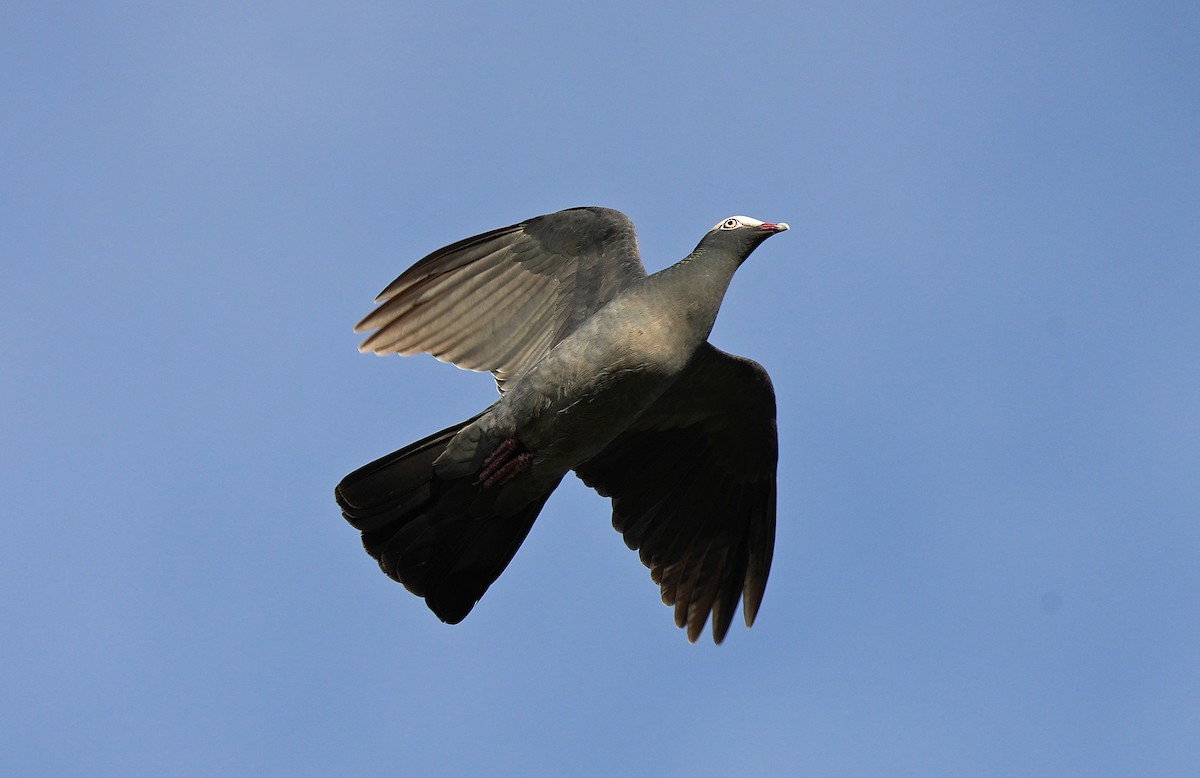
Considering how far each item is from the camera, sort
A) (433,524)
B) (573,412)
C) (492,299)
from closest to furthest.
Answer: (573,412) < (433,524) < (492,299)

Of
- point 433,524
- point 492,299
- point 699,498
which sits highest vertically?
point 492,299

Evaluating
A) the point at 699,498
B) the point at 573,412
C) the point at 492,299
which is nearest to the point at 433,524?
the point at 573,412

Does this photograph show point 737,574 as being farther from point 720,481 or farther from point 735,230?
point 735,230

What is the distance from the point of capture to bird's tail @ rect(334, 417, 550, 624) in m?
8.67

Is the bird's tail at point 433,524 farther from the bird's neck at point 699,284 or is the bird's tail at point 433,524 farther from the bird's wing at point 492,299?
the bird's neck at point 699,284

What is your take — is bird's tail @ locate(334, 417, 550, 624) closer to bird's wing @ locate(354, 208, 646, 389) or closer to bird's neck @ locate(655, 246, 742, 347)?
bird's wing @ locate(354, 208, 646, 389)

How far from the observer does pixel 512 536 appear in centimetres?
908

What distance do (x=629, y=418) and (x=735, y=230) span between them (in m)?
1.36

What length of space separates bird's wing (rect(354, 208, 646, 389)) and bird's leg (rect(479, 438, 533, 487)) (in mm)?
517

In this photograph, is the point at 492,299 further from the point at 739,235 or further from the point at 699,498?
the point at 699,498

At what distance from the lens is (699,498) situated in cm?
1001

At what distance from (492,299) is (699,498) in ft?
7.01

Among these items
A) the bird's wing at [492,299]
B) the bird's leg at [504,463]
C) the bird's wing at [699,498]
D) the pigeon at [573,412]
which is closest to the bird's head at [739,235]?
the pigeon at [573,412]

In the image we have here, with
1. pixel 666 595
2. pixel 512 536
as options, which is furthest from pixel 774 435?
pixel 512 536
